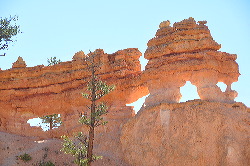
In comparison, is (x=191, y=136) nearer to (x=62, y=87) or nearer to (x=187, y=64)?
(x=187, y=64)

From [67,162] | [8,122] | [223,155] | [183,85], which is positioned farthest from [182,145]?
[8,122]

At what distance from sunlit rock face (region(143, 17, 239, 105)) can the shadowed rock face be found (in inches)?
3.6

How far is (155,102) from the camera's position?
91.4 feet

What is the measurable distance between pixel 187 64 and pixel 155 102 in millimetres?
5107

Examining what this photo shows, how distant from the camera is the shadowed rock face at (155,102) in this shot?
75.4 feet

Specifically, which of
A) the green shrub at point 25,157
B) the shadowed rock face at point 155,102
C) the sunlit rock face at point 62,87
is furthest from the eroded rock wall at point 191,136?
the green shrub at point 25,157

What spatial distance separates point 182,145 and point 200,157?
177 cm

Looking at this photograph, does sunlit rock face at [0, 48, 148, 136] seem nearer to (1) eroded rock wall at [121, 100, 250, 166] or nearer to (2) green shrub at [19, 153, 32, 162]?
(2) green shrub at [19, 153, 32, 162]

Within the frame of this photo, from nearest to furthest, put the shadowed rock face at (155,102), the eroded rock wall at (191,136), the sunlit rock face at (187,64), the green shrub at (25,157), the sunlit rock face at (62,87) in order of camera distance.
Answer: the eroded rock wall at (191,136) < the shadowed rock face at (155,102) < the sunlit rock face at (187,64) < the green shrub at (25,157) < the sunlit rock face at (62,87)

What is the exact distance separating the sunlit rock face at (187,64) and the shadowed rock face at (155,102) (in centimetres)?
9

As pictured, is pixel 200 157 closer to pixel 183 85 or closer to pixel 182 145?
pixel 182 145

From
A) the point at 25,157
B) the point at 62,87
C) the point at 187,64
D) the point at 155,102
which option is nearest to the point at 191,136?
the point at 155,102

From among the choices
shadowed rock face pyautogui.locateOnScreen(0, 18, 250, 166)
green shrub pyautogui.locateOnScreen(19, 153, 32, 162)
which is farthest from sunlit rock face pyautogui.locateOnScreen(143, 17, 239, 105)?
green shrub pyautogui.locateOnScreen(19, 153, 32, 162)

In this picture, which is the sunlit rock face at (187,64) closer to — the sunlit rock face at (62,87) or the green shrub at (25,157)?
the sunlit rock face at (62,87)
